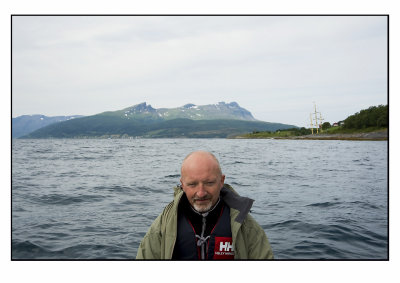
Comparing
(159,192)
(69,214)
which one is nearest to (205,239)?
(69,214)

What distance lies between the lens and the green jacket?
410 cm

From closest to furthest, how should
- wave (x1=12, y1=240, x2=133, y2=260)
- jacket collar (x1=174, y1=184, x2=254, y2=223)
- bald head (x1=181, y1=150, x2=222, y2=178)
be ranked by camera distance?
bald head (x1=181, y1=150, x2=222, y2=178) < jacket collar (x1=174, y1=184, x2=254, y2=223) < wave (x1=12, y1=240, x2=133, y2=260)

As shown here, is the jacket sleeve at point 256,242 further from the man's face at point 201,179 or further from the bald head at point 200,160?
the bald head at point 200,160

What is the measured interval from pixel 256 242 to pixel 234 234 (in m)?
0.31

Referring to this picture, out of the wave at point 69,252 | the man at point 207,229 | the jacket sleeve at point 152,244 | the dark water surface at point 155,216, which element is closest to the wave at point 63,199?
the dark water surface at point 155,216

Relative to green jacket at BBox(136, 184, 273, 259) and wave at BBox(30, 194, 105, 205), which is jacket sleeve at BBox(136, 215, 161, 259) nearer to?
green jacket at BBox(136, 184, 273, 259)

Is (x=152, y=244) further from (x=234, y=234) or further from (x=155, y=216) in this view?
(x=155, y=216)

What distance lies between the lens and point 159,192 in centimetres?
1806

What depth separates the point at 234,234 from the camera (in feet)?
13.3

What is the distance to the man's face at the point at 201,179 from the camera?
3869 millimetres

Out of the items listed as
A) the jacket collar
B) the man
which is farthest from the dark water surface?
the jacket collar

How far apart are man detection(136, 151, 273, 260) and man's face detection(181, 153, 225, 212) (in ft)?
0.04

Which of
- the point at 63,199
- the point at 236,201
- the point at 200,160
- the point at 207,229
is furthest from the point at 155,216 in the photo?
the point at 200,160
